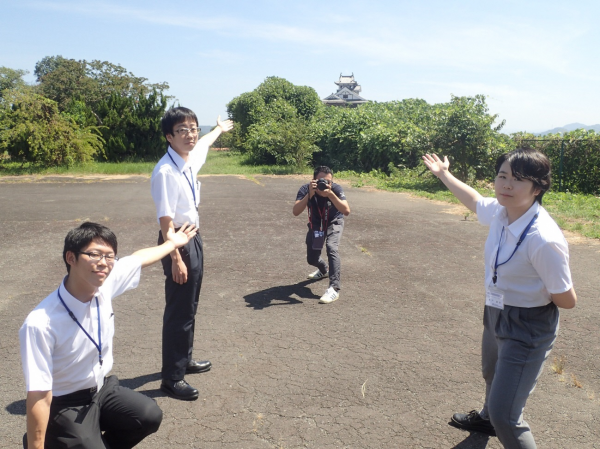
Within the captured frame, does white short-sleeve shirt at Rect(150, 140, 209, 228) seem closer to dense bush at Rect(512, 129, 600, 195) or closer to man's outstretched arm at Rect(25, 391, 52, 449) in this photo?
man's outstretched arm at Rect(25, 391, 52, 449)

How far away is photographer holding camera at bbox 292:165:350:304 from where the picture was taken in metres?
6.29

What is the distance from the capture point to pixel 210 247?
908 cm

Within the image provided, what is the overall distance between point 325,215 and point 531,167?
4.01 metres

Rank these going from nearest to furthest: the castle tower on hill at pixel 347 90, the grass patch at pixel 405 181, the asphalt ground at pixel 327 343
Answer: the asphalt ground at pixel 327 343 → the grass patch at pixel 405 181 → the castle tower on hill at pixel 347 90

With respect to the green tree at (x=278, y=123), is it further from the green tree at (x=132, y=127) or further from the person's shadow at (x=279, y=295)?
the person's shadow at (x=279, y=295)

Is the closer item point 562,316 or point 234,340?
point 234,340

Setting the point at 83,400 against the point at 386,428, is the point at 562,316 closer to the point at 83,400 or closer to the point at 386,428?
the point at 386,428

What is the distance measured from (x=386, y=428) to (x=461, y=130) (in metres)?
14.4

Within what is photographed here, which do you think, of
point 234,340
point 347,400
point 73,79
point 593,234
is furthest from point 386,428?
point 73,79

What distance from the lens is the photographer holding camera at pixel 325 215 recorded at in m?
6.29

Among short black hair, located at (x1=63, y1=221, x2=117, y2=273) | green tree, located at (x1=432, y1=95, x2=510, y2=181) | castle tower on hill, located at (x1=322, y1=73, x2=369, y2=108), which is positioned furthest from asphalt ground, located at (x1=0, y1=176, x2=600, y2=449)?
castle tower on hill, located at (x1=322, y1=73, x2=369, y2=108)

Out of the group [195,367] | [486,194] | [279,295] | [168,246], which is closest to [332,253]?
[279,295]

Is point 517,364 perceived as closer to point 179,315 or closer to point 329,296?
point 179,315

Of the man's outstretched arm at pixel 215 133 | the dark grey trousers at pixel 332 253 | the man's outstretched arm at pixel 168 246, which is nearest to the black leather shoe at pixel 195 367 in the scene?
the man's outstretched arm at pixel 168 246
